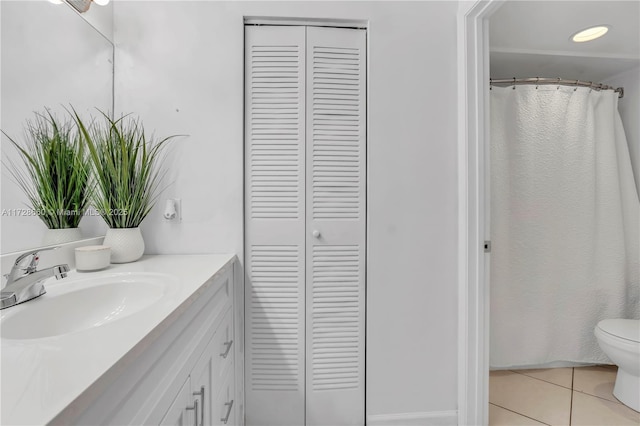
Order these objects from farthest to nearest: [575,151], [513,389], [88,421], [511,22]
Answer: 1. [575,151]
2. [513,389]
3. [511,22]
4. [88,421]

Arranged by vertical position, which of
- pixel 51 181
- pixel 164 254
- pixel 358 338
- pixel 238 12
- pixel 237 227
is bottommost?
pixel 358 338

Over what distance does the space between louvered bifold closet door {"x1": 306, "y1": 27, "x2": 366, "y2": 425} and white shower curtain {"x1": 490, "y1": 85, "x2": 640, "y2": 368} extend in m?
1.06

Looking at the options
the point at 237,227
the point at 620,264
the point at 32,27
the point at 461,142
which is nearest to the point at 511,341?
the point at 620,264

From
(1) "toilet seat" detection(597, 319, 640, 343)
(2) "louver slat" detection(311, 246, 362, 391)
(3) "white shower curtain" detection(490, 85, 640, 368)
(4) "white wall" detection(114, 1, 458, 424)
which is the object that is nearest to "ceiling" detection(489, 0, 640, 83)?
(3) "white shower curtain" detection(490, 85, 640, 368)

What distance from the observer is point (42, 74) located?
1064 mm

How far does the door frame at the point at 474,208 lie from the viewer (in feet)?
4.67

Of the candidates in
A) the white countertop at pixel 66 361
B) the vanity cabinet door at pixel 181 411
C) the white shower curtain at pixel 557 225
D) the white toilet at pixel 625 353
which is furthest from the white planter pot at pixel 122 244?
the white toilet at pixel 625 353

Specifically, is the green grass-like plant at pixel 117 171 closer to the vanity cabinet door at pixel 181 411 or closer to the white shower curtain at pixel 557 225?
the vanity cabinet door at pixel 181 411

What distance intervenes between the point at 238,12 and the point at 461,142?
119 cm

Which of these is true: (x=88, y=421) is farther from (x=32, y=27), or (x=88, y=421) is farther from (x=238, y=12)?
(x=238, y=12)

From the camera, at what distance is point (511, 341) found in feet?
6.66

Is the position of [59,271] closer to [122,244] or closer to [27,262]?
[27,262]

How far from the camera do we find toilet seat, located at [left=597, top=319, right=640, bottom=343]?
5.38 feet

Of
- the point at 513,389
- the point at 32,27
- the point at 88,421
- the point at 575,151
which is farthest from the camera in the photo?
the point at 575,151
